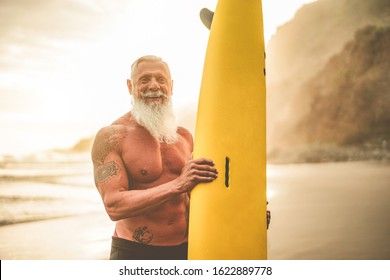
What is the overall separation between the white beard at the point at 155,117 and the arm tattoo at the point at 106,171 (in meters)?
0.22

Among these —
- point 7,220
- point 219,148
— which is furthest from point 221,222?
point 7,220

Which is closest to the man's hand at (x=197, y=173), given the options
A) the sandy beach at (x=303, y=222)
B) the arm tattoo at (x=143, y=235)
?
the arm tattoo at (x=143, y=235)

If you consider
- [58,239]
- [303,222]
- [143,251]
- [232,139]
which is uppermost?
[232,139]

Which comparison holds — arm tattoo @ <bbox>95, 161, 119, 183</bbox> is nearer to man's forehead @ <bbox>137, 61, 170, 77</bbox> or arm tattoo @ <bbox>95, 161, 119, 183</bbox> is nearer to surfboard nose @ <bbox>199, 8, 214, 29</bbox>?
man's forehead @ <bbox>137, 61, 170, 77</bbox>

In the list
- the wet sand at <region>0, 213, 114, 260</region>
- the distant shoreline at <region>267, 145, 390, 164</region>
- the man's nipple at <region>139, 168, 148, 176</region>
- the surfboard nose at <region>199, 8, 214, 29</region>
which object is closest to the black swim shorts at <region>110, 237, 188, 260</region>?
the man's nipple at <region>139, 168, 148, 176</region>

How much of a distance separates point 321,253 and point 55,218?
1.61m

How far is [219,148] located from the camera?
1.57m

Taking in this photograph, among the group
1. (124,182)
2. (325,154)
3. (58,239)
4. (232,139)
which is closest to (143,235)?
(124,182)

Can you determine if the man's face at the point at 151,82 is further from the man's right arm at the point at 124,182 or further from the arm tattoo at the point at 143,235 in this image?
the arm tattoo at the point at 143,235

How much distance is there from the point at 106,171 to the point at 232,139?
1.64ft

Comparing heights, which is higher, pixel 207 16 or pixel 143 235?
pixel 207 16

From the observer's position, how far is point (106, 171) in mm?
1635

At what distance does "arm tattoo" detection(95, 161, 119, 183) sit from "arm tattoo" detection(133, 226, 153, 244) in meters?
0.26

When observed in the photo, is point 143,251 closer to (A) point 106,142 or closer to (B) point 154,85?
(A) point 106,142
